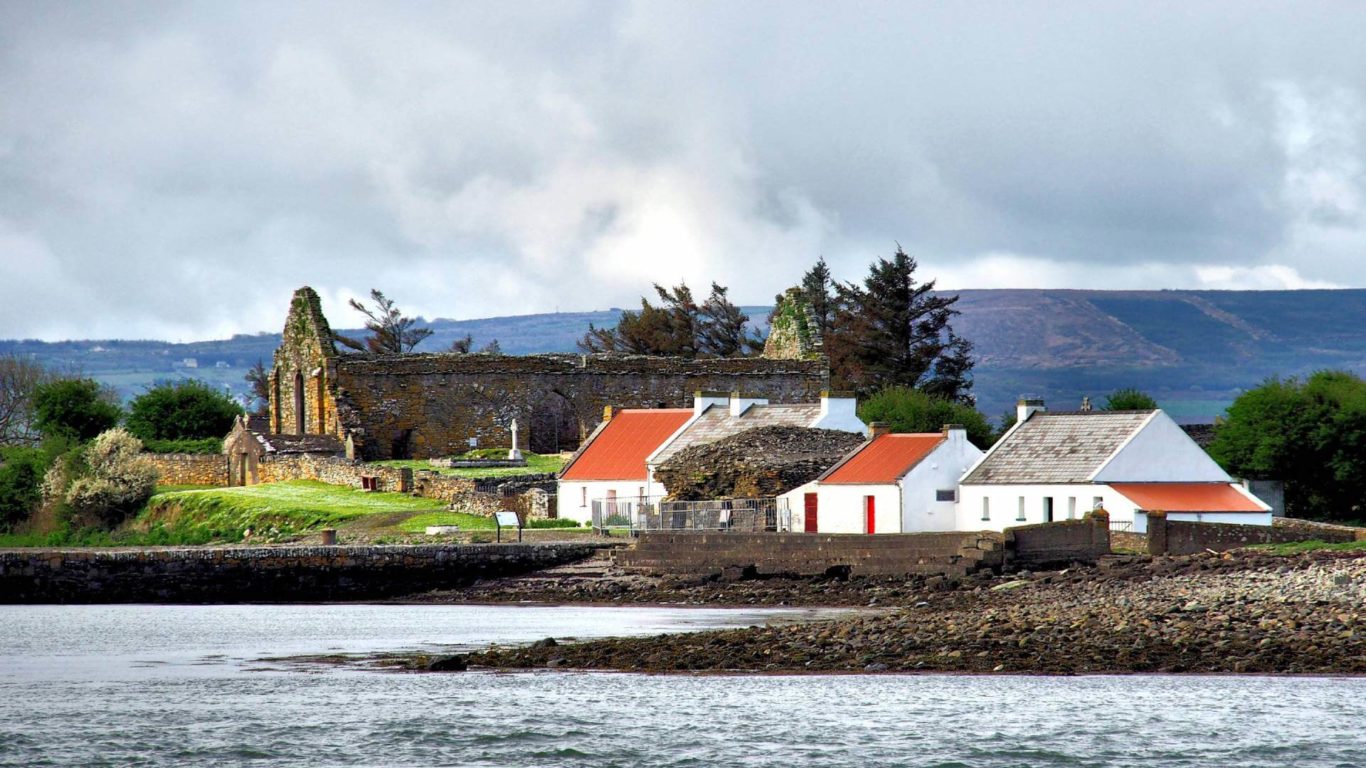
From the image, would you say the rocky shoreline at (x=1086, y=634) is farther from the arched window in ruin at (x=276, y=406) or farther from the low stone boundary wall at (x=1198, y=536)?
the arched window in ruin at (x=276, y=406)

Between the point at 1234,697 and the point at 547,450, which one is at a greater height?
the point at 547,450

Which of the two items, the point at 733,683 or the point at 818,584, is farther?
the point at 818,584

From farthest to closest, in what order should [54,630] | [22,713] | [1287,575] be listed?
[54,630] < [1287,575] < [22,713]

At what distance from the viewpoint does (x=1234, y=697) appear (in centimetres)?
3138

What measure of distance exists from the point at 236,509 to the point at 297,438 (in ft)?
29.7

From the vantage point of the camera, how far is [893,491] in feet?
171

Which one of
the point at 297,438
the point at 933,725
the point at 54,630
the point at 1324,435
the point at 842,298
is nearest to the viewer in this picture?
the point at 933,725

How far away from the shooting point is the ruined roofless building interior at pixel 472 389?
73.0 m

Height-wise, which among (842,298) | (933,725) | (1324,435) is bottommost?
(933,725)

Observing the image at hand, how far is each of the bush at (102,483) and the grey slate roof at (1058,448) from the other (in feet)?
96.8

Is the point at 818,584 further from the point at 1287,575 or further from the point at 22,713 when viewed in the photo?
the point at 22,713

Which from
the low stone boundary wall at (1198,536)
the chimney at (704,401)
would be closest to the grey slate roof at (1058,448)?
the low stone boundary wall at (1198,536)

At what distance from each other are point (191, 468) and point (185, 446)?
324cm

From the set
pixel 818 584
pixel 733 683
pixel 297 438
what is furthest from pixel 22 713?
pixel 297 438
